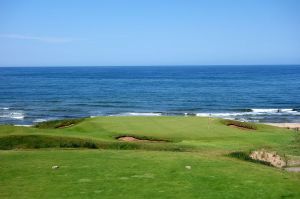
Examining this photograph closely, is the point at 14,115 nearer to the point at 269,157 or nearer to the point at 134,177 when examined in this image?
the point at 269,157

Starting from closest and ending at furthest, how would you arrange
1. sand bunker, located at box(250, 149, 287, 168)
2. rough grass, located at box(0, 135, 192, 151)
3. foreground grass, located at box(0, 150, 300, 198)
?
foreground grass, located at box(0, 150, 300, 198) < sand bunker, located at box(250, 149, 287, 168) < rough grass, located at box(0, 135, 192, 151)

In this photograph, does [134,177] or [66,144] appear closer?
[134,177]

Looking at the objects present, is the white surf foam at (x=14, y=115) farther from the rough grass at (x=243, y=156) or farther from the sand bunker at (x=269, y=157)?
the rough grass at (x=243, y=156)

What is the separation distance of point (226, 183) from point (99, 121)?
17.6 metres

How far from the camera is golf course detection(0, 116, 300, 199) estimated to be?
12.8m

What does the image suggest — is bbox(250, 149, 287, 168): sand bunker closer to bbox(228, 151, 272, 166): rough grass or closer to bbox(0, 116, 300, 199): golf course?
bbox(0, 116, 300, 199): golf course

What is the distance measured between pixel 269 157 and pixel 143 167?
8844 millimetres

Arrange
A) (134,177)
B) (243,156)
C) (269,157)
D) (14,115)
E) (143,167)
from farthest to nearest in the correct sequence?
(14,115) → (269,157) → (243,156) → (143,167) → (134,177)

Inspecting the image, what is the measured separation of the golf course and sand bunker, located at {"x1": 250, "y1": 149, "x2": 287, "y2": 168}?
0.99ft

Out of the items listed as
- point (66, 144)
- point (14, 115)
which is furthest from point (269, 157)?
point (14, 115)

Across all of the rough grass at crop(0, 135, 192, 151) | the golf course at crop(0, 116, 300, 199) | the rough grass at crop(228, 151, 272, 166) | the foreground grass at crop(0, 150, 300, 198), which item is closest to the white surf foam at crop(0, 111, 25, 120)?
the golf course at crop(0, 116, 300, 199)

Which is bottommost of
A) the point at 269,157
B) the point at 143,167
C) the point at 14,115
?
the point at 14,115

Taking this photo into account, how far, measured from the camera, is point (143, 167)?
1539cm

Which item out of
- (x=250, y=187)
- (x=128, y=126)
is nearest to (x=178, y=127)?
(x=128, y=126)
